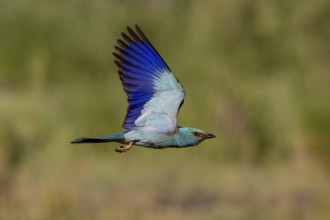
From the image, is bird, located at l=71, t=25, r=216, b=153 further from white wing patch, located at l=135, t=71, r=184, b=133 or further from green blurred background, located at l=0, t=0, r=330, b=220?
green blurred background, located at l=0, t=0, r=330, b=220

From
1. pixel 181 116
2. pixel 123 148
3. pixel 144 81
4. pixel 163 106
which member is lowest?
pixel 123 148

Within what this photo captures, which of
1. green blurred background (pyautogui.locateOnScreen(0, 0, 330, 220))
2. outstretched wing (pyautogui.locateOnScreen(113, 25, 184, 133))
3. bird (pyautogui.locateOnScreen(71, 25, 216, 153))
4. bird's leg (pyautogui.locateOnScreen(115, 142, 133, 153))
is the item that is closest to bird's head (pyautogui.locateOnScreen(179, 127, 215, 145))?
bird (pyautogui.locateOnScreen(71, 25, 216, 153))

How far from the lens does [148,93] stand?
221 inches

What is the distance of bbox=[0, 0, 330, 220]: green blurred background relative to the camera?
10.2 meters

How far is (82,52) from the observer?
13938 millimetres

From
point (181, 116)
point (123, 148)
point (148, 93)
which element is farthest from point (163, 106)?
point (181, 116)

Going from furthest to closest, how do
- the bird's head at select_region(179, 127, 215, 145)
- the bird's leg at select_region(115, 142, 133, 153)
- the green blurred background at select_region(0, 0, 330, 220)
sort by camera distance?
the green blurred background at select_region(0, 0, 330, 220) → the bird's head at select_region(179, 127, 215, 145) → the bird's leg at select_region(115, 142, 133, 153)

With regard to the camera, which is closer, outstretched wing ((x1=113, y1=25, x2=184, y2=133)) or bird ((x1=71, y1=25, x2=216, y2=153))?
bird ((x1=71, y1=25, x2=216, y2=153))

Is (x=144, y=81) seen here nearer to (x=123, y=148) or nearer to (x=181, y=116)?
(x=123, y=148)

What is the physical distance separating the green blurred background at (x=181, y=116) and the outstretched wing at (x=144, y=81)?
328cm

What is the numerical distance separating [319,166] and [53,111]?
2538mm

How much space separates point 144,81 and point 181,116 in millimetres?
5789

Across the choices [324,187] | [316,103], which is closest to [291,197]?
[324,187]

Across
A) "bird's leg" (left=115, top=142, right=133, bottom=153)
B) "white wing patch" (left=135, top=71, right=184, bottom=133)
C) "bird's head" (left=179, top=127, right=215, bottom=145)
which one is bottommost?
"bird's leg" (left=115, top=142, right=133, bottom=153)
